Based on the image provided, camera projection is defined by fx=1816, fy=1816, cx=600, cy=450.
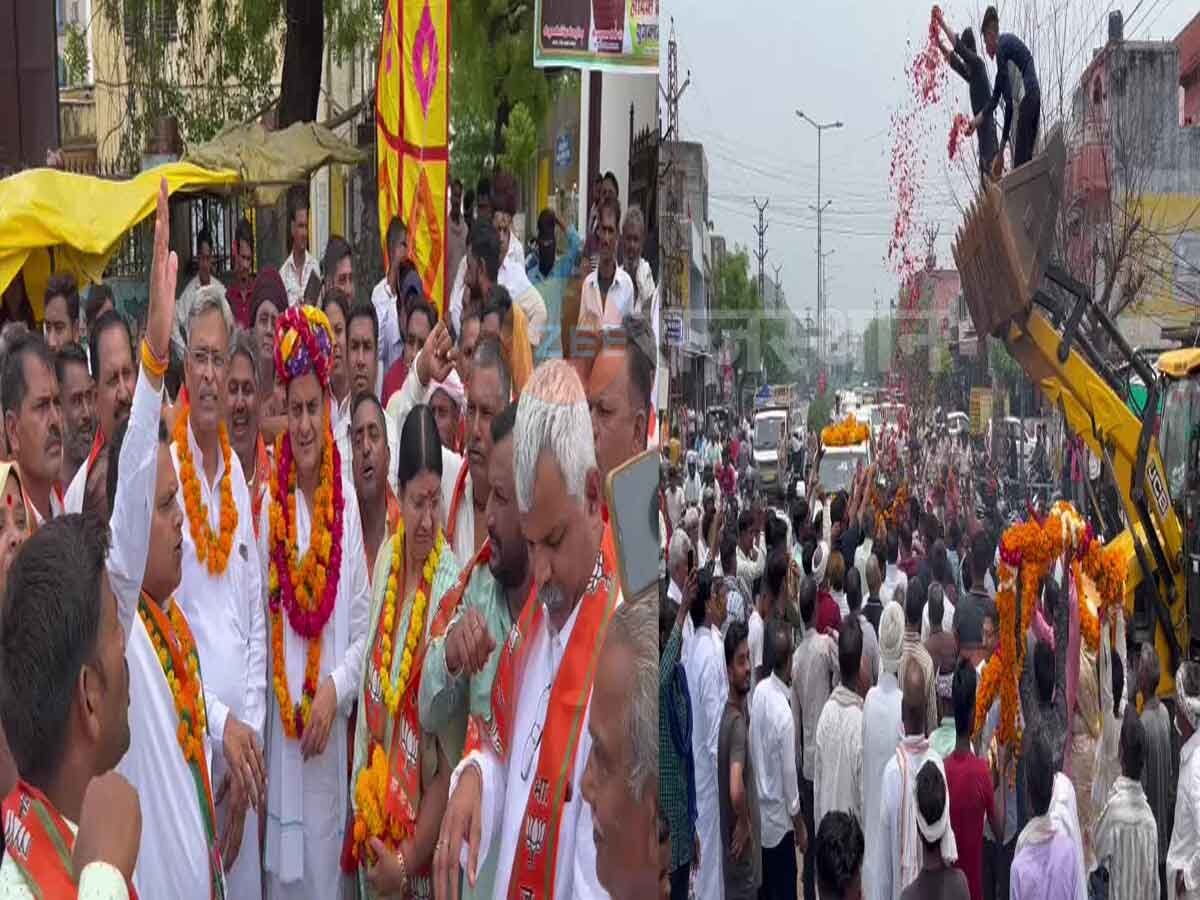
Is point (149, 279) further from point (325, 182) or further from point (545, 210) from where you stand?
point (545, 210)

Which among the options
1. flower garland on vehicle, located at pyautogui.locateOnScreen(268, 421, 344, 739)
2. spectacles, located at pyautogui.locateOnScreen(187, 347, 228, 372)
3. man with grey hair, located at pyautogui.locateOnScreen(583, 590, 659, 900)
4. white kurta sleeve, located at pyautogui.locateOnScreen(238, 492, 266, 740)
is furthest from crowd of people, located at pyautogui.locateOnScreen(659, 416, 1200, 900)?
spectacles, located at pyautogui.locateOnScreen(187, 347, 228, 372)

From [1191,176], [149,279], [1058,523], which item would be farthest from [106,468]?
[1191,176]

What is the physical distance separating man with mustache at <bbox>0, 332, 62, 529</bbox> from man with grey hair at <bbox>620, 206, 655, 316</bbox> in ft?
3.53

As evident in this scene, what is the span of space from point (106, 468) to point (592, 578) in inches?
35.1

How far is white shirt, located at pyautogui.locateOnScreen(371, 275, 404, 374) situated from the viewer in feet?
10.7

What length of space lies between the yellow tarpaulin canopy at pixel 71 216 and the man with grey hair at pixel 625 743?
1166 millimetres

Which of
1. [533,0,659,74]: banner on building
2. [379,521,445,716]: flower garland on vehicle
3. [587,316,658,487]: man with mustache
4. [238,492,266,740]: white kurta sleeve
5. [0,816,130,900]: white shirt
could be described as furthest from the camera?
[238,492,266,740]: white kurta sleeve

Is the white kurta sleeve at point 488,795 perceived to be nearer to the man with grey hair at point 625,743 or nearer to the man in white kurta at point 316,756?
the man with grey hair at point 625,743

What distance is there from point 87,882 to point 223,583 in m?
0.71

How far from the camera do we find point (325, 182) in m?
3.31

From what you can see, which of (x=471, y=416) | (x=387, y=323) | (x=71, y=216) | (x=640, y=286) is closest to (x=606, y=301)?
(x=640, y=286)

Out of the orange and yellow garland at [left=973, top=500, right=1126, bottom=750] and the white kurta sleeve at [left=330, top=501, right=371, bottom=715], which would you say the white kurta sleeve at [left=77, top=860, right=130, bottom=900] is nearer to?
the white kurta sleeve at [left=330, top=501, right=371, bottom=715]

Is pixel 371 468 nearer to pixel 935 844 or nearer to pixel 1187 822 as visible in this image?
pixel 935 844

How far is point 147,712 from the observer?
3.09m
